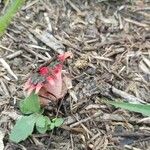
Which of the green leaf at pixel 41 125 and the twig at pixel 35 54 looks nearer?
the green leaf at pixel 41 125

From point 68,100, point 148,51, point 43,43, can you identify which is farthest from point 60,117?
point 148,51

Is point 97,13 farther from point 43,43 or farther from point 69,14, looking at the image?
point 43,43

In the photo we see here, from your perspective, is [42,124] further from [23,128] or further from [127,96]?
[127,96]

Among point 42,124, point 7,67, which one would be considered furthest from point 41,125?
point 7,67

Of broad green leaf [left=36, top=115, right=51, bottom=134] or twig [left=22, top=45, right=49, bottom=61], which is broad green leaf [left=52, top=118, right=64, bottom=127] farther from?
twig [left=22, top=45, right=49, bottom=61]

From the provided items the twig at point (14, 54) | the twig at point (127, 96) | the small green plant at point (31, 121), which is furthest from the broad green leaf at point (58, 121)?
the twig at point (14, 54)

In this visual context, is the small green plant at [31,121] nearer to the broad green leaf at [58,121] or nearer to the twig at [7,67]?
the broad green leaf at [58,121]
